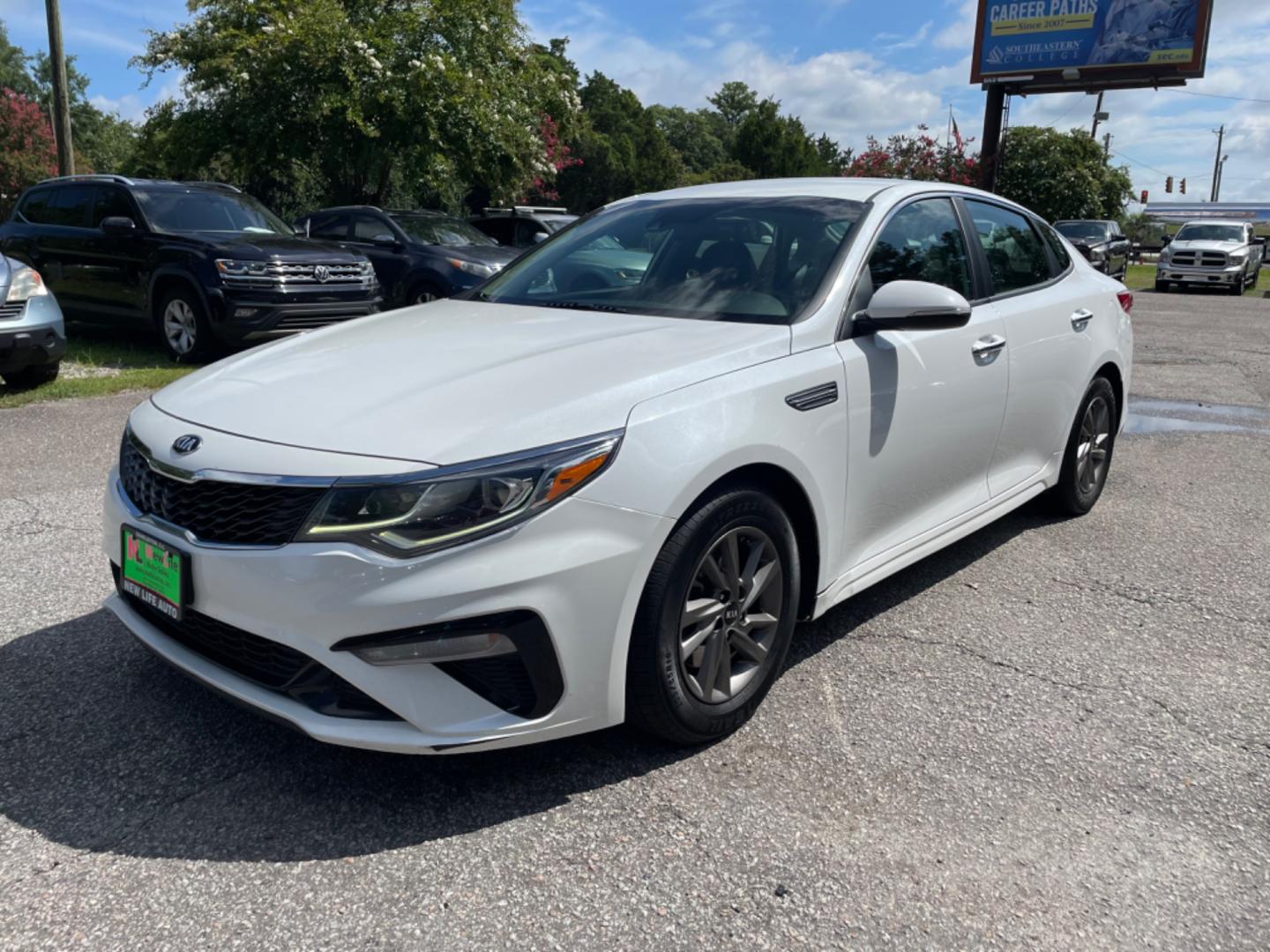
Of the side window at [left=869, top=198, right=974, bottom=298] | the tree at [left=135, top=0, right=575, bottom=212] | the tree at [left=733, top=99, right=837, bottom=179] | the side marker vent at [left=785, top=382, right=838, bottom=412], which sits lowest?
the side marker vent at [left=785, top=382, right=838, bottom=412]

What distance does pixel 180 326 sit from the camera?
9.55 meters

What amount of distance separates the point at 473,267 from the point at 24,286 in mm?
4785

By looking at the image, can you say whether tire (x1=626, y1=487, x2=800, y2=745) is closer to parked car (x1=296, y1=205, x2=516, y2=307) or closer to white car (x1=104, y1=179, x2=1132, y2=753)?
white car (x1=104, y1=179, x2=1132, y2=753)

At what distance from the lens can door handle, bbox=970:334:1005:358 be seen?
385cm

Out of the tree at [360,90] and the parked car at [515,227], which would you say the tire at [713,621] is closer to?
the parked car at [515,227]

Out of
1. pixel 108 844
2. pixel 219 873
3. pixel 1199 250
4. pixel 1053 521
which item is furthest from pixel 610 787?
pixel 1199 250

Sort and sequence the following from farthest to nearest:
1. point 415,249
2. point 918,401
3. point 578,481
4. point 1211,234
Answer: point 1211,234 → point 415,249 → point 918,401 → point 578,481

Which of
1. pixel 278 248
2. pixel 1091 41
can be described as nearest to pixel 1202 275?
pixel 1091 41

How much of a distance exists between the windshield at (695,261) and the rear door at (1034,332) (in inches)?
37.4

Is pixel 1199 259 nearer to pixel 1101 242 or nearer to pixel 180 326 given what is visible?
pixel 1101 242

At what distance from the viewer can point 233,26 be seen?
17703 mm

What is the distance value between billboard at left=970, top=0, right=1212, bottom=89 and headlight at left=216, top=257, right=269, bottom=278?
2948 centimetres

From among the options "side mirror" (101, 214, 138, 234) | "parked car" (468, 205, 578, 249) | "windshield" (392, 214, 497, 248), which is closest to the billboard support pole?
"parked car" (468, 205, 578, 249)

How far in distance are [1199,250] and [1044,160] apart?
41.0ft
